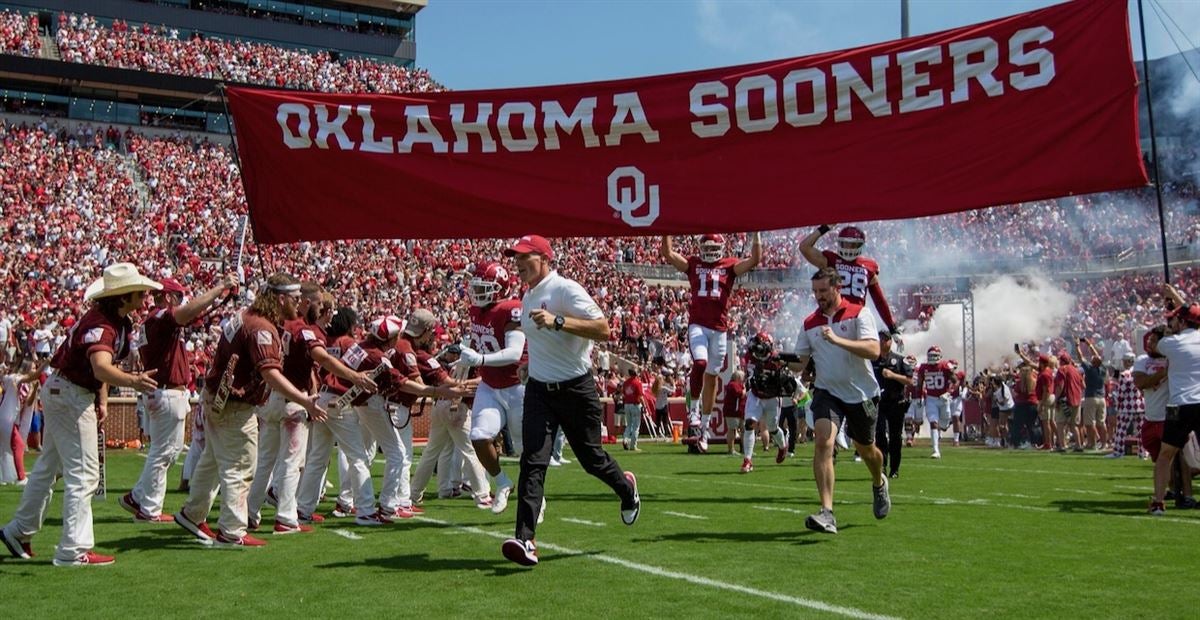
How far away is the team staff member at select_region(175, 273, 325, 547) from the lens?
27.4ft

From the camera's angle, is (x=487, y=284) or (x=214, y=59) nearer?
(x=487, y=284)

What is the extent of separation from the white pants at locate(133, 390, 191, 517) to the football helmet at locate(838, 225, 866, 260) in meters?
6.47

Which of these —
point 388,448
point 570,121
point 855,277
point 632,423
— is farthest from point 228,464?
point 632,423

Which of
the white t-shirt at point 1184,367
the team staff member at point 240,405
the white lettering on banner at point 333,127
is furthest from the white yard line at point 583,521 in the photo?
the white t-shirt at point 1184,367

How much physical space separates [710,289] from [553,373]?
5.31m

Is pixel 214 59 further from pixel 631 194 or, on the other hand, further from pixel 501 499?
pixel 501 499

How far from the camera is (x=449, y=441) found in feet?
39.1

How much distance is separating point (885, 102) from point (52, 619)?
25.1ft

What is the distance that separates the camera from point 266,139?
38.5 feet

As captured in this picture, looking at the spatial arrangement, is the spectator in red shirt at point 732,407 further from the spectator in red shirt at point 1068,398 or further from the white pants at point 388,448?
the white pants at point 388,448

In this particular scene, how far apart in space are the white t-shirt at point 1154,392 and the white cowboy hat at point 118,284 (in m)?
9.30

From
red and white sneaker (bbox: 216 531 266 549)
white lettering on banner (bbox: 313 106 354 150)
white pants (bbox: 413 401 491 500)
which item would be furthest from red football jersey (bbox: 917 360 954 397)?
red and white sneaker (bbox: 216 531 266 549)

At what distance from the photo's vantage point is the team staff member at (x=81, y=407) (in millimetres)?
7824

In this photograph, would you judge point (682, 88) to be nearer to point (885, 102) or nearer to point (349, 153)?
point (885, 102)
